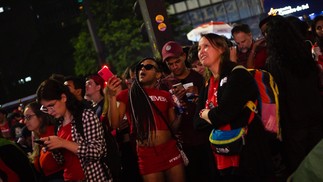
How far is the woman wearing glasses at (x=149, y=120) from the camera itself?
413 cm

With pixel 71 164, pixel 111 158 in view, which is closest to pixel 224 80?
pixel 111 158

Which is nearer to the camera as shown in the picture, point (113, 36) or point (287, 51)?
point (287, 51)

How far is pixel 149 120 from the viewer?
4246 mm

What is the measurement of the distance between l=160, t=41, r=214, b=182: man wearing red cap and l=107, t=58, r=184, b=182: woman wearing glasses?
222 millimetres

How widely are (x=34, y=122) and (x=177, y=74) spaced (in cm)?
199

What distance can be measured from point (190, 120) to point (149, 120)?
28.1 inches

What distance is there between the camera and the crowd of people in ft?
10.4

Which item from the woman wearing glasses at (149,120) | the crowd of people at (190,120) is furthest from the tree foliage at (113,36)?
the woman wearing glasses at (149,120)

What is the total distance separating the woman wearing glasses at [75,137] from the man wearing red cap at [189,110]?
3.81ft

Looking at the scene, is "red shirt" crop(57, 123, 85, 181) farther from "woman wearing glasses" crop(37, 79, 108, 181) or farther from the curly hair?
the curly hair

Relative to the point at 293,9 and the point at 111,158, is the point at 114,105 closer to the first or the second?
the point at 111,158

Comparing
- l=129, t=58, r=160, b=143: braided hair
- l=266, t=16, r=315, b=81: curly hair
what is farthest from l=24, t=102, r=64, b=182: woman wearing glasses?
l=266, t=16, r=315, b=81: curly hair

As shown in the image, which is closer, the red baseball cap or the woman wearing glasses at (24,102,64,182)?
the woman wearing glasses at (24,102,64,182)

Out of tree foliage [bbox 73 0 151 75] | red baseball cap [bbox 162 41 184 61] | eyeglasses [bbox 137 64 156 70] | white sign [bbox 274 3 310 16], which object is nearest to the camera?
eyeglasses [bbox 137 64 156 70]
